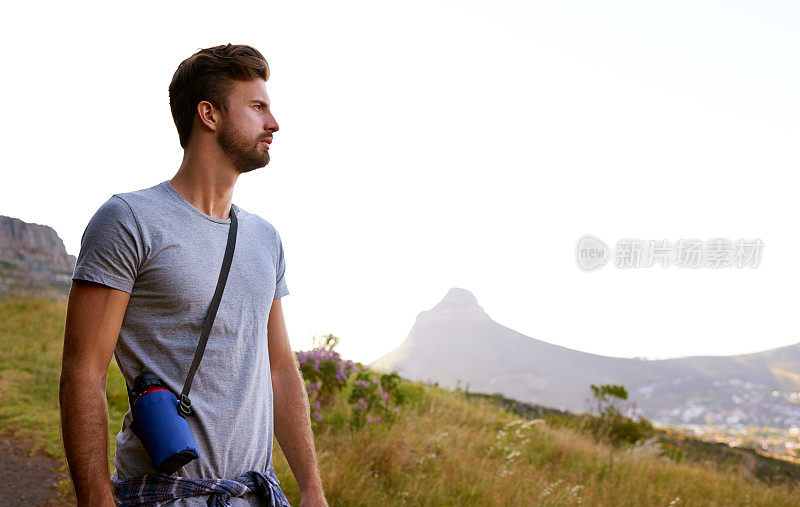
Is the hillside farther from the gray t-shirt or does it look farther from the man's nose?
the man's nose

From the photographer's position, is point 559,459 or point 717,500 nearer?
point 717,500

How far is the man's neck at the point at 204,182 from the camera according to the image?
186cm

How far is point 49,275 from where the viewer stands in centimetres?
1316

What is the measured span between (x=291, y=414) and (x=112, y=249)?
851mm

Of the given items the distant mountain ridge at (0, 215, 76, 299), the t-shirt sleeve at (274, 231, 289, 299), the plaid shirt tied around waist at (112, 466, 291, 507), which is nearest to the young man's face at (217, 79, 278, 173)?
the t-shirt sleeve at (274, 231, 289, 299)

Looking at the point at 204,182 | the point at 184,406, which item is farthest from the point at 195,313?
the point at 204,182

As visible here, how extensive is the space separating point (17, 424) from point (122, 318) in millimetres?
6413

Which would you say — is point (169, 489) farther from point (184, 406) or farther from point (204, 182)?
point (204, 182)

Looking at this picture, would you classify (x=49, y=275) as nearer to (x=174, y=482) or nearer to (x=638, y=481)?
(x=638, y=481)

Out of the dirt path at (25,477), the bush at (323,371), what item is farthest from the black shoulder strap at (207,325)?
the bush at (323,371)

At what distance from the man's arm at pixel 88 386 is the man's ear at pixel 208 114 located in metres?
0.60

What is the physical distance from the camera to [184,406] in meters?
1.62

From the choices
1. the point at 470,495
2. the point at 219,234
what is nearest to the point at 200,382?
the point at 219,234

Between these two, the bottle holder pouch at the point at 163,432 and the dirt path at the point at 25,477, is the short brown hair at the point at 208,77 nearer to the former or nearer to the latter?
the bottle holder pouch at the point at 163,432
